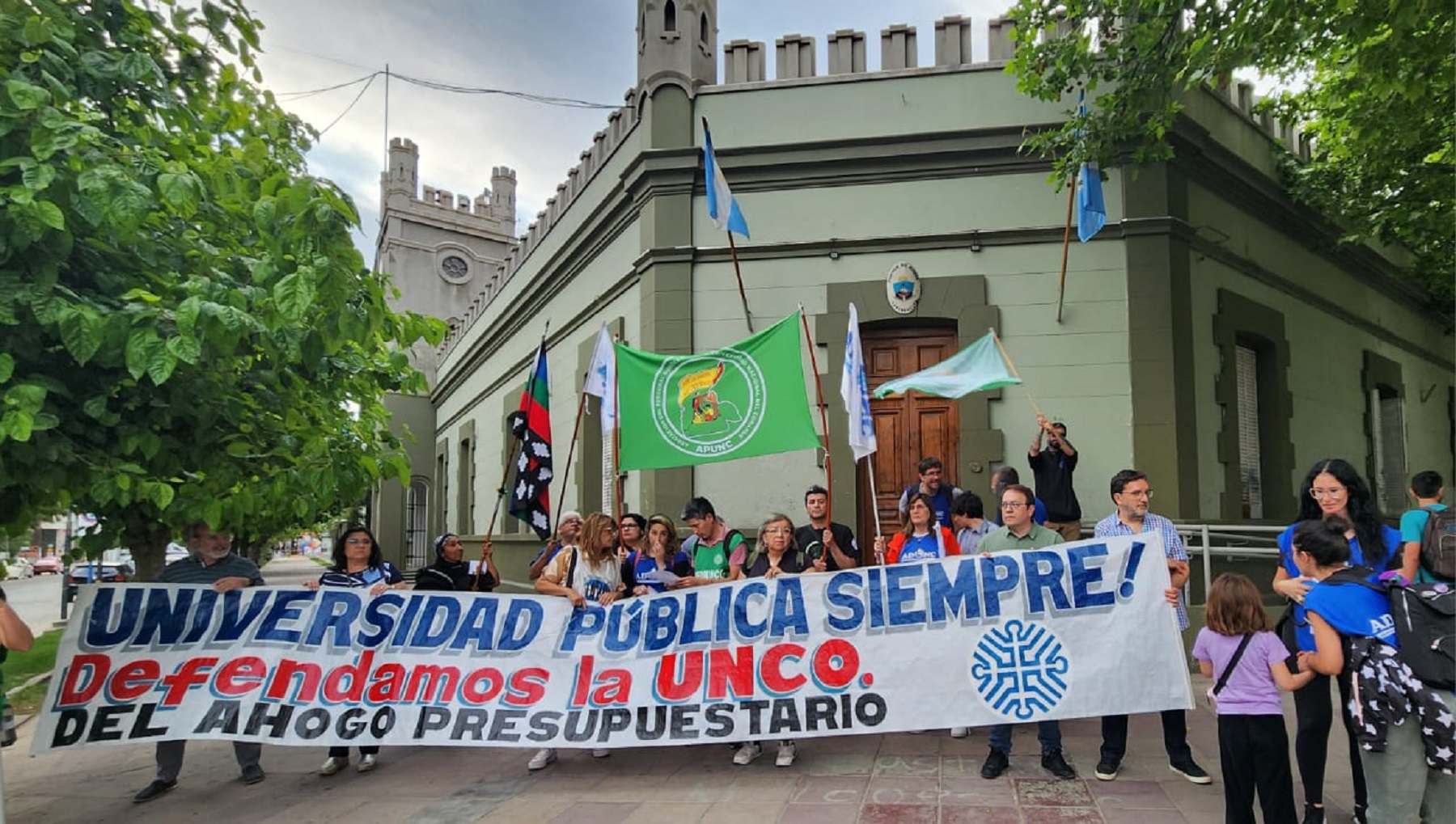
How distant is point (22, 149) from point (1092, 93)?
930 cm

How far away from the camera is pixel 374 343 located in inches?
261

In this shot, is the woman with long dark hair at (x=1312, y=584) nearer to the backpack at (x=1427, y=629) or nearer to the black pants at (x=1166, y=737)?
the backpack at (x=1427, y=629)

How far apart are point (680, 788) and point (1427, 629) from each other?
12.8 ft

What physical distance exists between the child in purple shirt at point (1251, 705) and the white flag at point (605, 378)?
4920mm

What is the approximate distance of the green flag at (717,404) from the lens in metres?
6.56

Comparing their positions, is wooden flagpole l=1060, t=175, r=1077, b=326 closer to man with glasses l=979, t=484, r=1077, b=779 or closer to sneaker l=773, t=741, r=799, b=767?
man with glasses l=979, t=484, r=1077, b=779

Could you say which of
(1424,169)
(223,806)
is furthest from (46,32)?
(1424,169)

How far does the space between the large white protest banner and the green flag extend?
1.23m

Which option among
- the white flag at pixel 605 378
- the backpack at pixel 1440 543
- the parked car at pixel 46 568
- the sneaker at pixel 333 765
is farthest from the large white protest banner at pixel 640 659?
the parked car at pixel 46 568

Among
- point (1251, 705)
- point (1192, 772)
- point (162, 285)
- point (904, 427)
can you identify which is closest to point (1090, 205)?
point (904, 427)

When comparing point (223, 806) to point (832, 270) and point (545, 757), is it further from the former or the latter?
point (832, 270)

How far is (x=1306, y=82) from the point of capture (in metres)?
12.1

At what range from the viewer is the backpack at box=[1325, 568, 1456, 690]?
12.3 feet

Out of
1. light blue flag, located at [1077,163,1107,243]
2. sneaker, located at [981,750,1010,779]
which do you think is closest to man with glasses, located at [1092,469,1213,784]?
sneaker, located at [981,750,1010,779]
